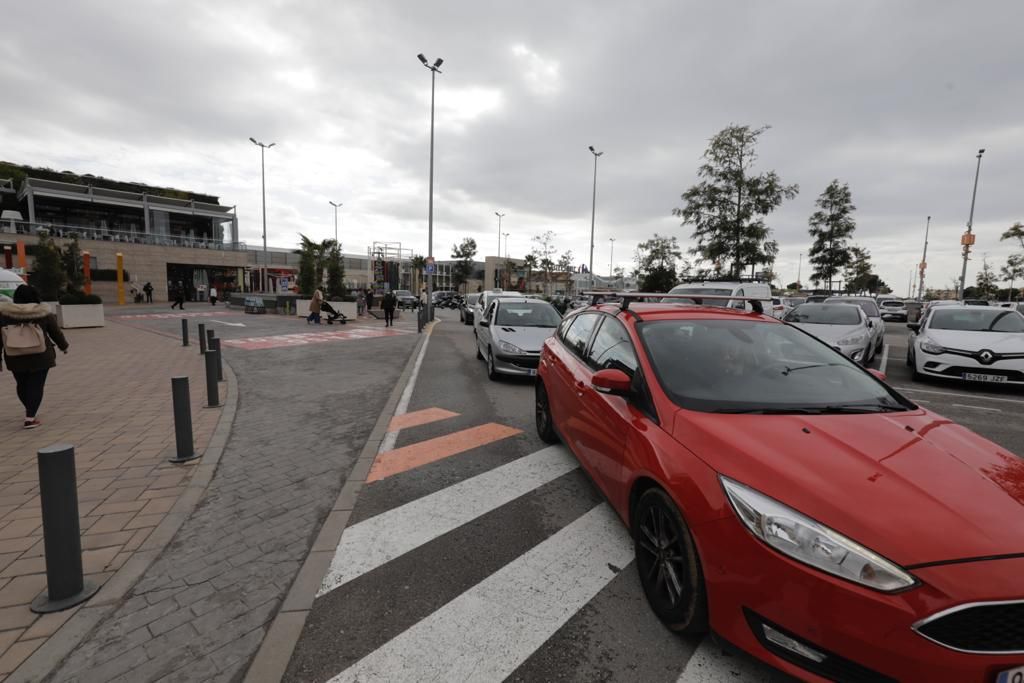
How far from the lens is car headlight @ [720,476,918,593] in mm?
1728

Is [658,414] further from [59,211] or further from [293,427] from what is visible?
[59,211]

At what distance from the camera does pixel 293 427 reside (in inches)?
241

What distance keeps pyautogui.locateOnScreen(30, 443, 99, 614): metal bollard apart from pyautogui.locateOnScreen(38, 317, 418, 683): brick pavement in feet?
1.03

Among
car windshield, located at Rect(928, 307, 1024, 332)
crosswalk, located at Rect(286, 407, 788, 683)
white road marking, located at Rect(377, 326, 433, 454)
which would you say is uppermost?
car windshield, located at Rect(928, 307, 1024, 332)

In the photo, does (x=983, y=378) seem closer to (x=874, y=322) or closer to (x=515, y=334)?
(x=874, y=322)

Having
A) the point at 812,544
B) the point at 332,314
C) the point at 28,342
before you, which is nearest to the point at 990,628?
the point at 812,544

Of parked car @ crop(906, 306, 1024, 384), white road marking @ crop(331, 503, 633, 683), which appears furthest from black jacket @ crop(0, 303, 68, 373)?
parked car @ crop(906, 306, 1024, 384)

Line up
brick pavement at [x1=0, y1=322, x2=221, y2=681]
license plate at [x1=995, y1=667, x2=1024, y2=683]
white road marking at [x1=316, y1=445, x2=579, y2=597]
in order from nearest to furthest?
license plate at [x1=995, y1=667, x2=1024, y2=683]
brick pavement at [x1=0, y1=322, x2=221, y2=681]
white road marking at [x1=316, y1=445, x2=579, y2=597]

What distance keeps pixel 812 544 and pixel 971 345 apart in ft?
31.5

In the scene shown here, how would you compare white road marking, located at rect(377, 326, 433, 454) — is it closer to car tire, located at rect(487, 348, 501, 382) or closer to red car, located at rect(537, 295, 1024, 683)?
car tire, located at rect(487, 348, 501, 382)

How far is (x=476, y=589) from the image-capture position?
9.50 feet

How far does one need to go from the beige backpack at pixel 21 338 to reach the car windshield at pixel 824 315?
13.1 meters

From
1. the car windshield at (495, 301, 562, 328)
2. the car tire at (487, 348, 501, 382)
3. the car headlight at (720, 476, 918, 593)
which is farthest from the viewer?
the car windshield at (495, 301, 562, 328)

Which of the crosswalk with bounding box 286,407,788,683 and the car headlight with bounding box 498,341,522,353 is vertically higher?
the car headlight with bounding box 498,341,522,353
